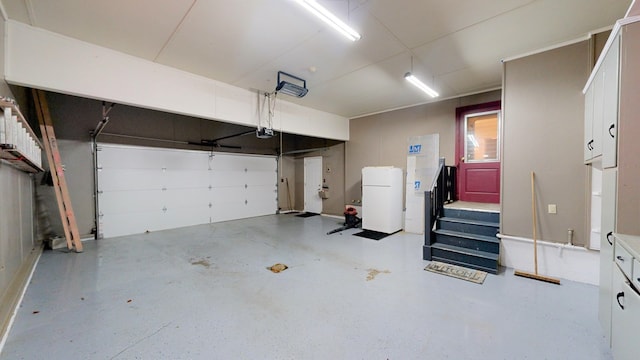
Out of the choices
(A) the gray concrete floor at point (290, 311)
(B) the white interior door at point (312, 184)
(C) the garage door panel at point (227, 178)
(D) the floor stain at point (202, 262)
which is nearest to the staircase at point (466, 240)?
(A) the gray concrete floor at point (290, 311)

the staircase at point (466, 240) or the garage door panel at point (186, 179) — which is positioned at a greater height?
the garage door panel at point (186, 179)

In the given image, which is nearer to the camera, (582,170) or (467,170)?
(582,170)

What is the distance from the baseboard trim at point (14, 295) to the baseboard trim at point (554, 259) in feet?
18.0

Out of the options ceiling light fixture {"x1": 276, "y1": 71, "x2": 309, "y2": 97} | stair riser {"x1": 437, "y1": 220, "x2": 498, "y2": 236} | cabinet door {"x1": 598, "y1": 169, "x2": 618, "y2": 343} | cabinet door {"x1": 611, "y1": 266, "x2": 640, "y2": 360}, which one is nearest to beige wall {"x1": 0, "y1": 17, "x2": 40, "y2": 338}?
ceiling light fixture {"x1": 276, "y1": 71, "x2": 309, "y2": 97}

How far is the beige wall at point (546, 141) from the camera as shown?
2990mm

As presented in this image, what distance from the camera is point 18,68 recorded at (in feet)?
8.86

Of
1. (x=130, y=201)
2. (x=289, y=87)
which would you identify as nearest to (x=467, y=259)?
(x=289, y=87)

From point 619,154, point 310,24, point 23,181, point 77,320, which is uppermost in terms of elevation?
point 310,24

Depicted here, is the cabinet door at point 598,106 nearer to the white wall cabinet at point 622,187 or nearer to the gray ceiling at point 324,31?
the white wall cabinet at point 622,187

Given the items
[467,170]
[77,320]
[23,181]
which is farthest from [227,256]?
[467,170]

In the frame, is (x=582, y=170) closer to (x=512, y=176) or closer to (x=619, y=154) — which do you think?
(x=512, y=176)

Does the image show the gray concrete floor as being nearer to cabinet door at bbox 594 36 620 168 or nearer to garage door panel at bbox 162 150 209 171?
cabinet door at bbox 594 36 620 168

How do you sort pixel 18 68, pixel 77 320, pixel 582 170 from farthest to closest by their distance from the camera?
pixel 582 170, pixel 18 68, pixel 77 320

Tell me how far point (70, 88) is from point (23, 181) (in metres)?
1.68
